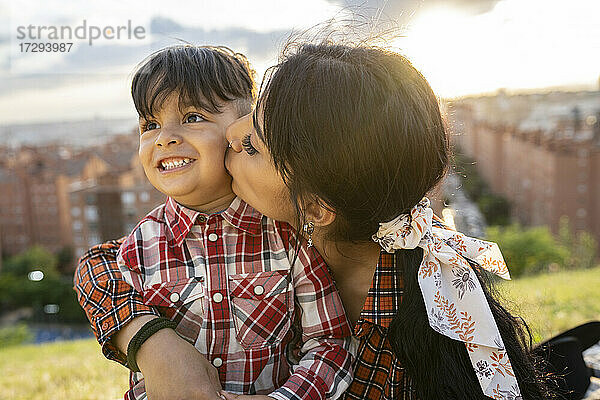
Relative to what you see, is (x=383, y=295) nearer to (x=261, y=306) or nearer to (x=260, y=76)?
(x=261, y=306)

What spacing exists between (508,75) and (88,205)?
11.4 ft

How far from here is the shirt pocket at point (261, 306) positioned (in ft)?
3.51

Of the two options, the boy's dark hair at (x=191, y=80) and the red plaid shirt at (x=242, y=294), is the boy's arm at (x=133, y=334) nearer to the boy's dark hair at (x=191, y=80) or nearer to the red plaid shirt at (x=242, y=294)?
the red plaid shirt at (x=242, y=294)

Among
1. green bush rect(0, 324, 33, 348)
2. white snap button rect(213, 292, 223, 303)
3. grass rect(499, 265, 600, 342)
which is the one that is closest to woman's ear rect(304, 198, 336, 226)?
white snap button rect(213, 292, 223, 303)

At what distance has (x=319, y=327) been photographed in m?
1.07

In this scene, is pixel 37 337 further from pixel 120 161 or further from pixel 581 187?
pixel 581 187

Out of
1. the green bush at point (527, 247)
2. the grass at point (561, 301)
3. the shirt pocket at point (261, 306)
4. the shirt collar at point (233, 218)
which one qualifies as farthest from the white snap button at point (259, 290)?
the green bush at point (527, 247)

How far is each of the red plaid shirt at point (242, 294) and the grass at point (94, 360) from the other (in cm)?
78

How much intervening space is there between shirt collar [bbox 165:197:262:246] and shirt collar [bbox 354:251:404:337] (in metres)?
0.24

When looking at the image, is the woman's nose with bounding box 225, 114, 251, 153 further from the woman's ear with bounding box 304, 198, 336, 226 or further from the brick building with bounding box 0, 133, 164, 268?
the brick building with bounding box 0, 133, 164, 268

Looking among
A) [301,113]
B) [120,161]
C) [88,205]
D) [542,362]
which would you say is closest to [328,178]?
[301,113]

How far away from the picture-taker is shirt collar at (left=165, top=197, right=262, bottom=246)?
1095 millimetres

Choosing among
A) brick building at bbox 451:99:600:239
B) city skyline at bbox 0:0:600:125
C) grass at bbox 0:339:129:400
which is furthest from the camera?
brick building at bbox 451:99:600:239

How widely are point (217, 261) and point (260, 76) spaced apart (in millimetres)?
391
